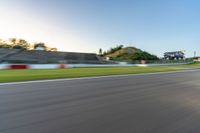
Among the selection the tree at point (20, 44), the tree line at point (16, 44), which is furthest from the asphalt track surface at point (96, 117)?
the tree at point (20, 44)

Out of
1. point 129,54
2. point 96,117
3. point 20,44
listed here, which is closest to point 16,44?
point 20,44

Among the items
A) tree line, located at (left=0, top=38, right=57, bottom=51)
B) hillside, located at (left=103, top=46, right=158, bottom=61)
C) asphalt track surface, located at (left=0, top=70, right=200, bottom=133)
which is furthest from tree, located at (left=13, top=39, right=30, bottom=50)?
asphalt track surface, located at (left=0, top=70, right=200, bottom=133)

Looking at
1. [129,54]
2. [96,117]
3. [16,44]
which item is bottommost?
[96,117]

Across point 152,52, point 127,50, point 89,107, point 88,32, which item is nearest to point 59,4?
point 88,32

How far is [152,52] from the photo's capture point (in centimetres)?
7412

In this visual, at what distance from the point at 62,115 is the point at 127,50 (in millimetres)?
85763

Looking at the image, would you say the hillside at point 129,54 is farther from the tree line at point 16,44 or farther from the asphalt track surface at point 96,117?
the asphalt track surface at point 96,117

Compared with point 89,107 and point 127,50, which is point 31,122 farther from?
point 127,50

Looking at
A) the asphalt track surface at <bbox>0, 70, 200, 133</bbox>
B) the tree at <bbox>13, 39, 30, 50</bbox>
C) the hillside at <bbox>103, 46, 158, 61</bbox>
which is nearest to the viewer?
the asphalt track surface at <bbox>0, 70, 200, 133</bbox>

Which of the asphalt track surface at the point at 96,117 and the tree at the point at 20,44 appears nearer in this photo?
the asphalt track surface at the point at 96,117

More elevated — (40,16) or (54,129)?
(40,16)

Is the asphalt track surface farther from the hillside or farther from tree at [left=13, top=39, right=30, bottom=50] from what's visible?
tree at [left=13, top=39, right=30, bottom=50]

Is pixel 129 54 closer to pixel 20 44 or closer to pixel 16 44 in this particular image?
pixel 20 44

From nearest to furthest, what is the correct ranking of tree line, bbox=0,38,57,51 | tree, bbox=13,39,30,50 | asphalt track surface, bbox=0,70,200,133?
→ asphalt track surface, bbox=0,70,200,133 → tree line, bbox=0,38,57,51 → tree, bbox=13,39,30,50
